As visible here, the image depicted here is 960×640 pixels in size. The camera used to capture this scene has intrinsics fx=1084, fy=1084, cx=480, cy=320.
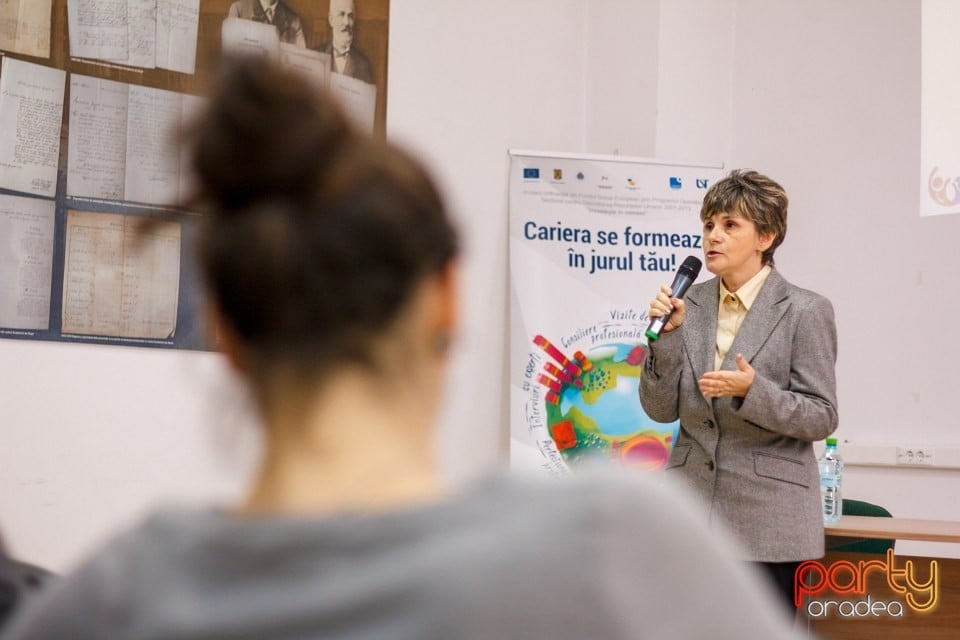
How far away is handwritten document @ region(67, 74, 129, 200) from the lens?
355cm

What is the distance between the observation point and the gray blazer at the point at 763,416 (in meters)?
2.79

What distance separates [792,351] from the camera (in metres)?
2.90

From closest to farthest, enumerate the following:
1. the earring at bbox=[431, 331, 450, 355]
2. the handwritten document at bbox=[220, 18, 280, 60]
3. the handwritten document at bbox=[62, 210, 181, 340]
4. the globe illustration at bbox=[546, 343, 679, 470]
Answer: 1. the earring at bbox=[431, 331, 450, 355]
2. the handwritten document at bbox=[62, 210, 181, 340]
3. the handwritten document at bbox=[220, 18, 280, 60]
4. the globe illustration at bbox=[546, 343, 679, 470]

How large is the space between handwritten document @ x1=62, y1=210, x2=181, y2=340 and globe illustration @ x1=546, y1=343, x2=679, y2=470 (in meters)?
1.71

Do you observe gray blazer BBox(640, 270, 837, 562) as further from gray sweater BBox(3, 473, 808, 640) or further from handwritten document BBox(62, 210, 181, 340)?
gray sweater BBox(3, 473, 808, 640)

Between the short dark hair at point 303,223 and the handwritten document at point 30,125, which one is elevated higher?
the handwritten document at point 30,125

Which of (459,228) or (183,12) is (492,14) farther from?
(459,228)

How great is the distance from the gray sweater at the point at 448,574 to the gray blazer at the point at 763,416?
2.22m

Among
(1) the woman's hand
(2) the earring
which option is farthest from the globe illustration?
(2) the earring

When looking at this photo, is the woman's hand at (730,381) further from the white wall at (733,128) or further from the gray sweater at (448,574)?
the gray sweater at (448,574)

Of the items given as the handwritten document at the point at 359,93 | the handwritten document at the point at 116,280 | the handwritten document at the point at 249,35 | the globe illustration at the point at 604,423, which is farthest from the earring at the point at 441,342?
the globe illustration at the point at 604,423

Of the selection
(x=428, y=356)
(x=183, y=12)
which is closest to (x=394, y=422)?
(x=428, y=356)

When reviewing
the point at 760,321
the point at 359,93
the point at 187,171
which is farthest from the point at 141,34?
the point at 187,171

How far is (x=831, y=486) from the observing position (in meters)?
3.43
